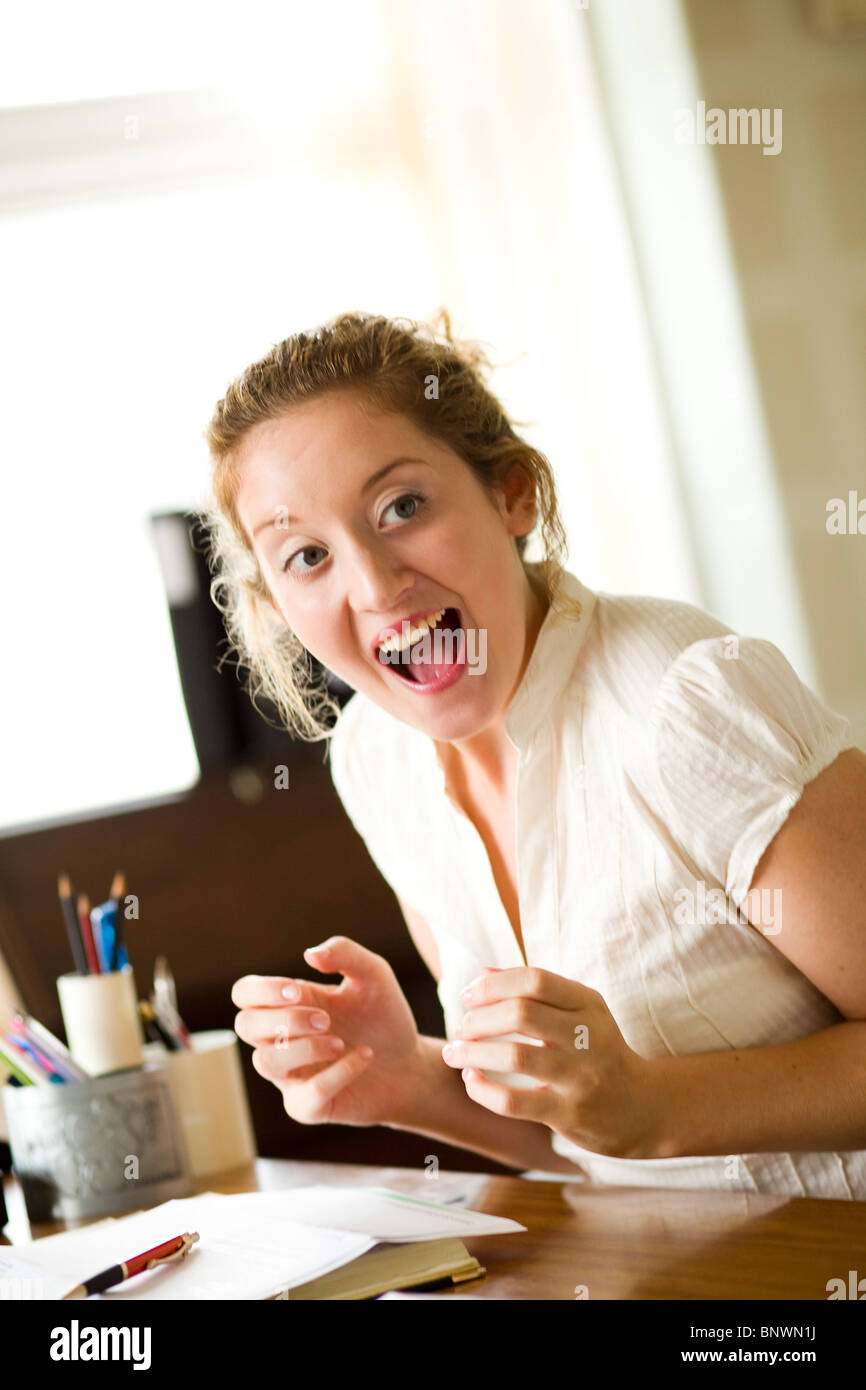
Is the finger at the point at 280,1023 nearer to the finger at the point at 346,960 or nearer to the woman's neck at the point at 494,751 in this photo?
the finger at the point at 346,960

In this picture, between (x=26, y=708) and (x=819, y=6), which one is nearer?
(x=819, y=6)

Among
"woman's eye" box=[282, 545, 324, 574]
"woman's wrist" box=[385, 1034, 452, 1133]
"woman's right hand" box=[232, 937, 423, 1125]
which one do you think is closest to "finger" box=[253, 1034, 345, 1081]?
"woman's right hand" box=[232, 937, 423, 1125]

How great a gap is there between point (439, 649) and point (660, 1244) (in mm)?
441

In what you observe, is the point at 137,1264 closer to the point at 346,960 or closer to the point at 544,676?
the point at 346,960

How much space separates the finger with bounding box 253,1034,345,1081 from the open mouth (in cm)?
27

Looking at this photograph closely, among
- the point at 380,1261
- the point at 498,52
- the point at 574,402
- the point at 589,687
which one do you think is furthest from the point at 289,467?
the point at 498,52

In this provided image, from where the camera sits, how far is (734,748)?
0.84 meters

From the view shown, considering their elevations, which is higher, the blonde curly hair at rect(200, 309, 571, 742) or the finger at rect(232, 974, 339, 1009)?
the blonde curly hair at rect(200, 309, 571, 742)

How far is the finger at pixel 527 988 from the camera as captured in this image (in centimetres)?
71

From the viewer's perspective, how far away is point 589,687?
3.18 feet

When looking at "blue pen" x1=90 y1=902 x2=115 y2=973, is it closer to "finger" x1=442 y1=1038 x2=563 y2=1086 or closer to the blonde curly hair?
the blonde curly hair

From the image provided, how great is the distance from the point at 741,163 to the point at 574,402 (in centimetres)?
51

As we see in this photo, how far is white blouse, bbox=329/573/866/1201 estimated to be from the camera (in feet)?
2.78

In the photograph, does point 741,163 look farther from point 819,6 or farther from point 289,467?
point 289,467
